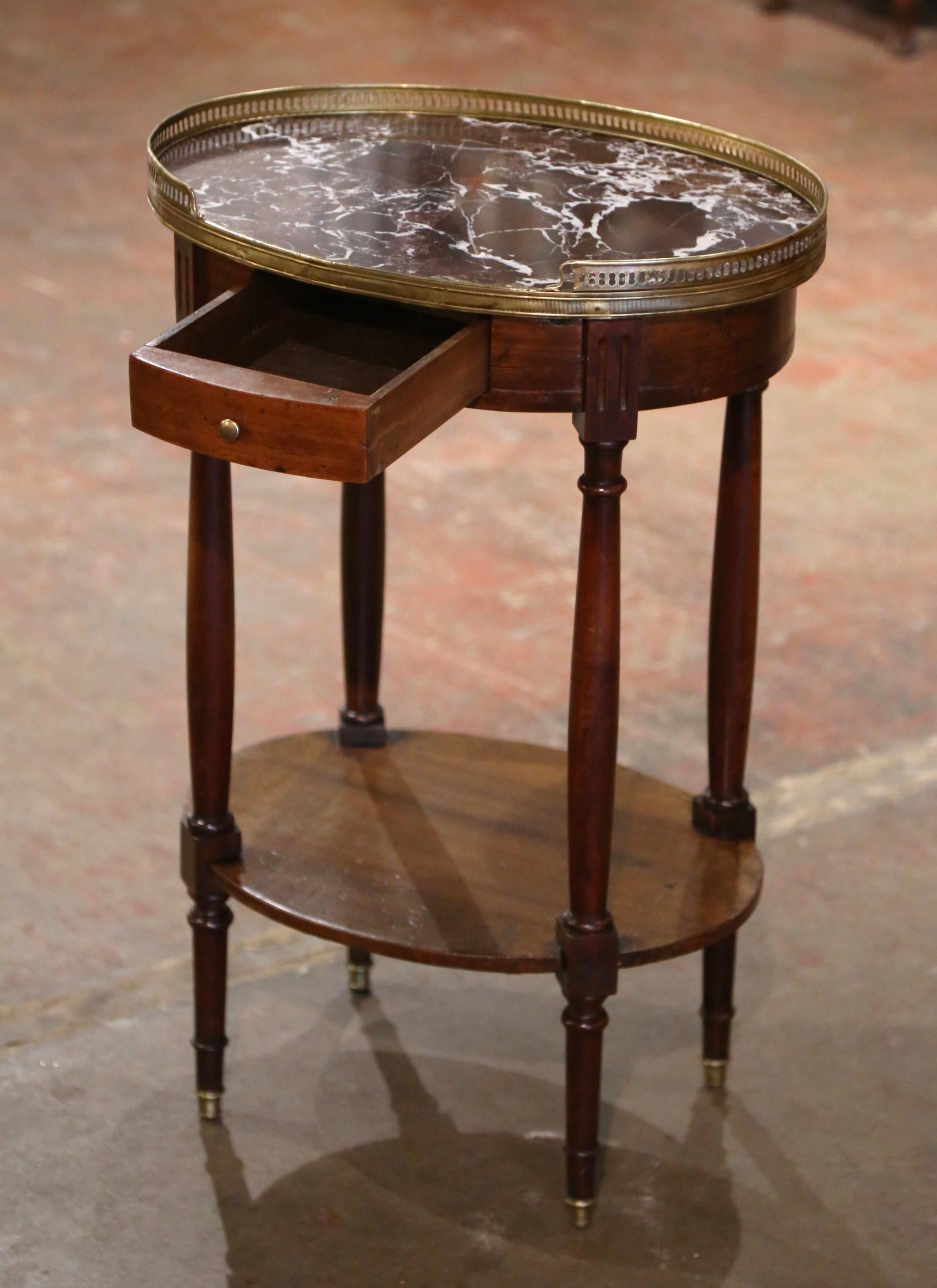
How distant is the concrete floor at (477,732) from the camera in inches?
99.1

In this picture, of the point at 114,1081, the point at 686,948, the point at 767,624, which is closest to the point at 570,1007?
the point at 686,948

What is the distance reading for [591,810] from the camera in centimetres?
232

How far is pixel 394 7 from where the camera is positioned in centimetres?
912

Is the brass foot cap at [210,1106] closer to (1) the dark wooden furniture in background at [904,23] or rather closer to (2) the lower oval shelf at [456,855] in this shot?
(2) the lower oval shelf at [456,855]

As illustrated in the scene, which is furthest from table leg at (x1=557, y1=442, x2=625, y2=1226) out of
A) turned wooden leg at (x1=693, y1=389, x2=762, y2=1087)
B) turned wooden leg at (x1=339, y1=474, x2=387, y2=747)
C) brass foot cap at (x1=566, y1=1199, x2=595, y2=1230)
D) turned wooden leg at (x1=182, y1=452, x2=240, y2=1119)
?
turned wooden leg at (x1=339, y1=474, x2=387, y2=747)

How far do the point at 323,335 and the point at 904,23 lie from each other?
6.79 metres

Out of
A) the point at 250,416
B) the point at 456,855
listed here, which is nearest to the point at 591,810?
the point at 456,855

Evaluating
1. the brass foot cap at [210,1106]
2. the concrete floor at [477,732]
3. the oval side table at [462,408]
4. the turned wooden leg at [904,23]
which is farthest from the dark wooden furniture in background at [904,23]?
the brass foot cap at [210,1106]

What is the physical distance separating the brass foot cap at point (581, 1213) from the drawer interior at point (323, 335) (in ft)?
3.57

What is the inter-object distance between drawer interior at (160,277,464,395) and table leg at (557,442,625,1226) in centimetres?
27

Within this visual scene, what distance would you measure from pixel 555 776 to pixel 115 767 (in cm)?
99

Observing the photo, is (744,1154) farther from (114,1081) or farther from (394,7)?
(394,7)

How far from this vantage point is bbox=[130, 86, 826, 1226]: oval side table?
211cm

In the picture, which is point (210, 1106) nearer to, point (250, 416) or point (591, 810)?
point (591, 810)
